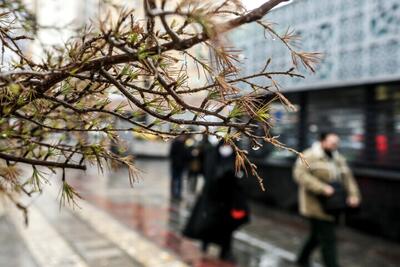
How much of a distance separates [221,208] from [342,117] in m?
3.69

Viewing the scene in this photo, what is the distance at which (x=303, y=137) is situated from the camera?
9.04 meters

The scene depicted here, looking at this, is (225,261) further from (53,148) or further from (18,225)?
(53,148)

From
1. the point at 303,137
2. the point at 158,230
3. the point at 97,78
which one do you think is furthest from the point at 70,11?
the point at 303,137

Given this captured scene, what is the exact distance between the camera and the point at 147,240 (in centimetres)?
664

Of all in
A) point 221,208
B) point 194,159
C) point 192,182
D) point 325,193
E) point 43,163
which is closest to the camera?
point 43,163

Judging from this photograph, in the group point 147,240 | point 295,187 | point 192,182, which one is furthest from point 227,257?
point 192,182

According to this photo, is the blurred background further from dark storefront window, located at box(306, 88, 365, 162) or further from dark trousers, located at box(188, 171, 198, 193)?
dark trousers, located at box(188, 171, 198, 193)

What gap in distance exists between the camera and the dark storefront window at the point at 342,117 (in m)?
7.80

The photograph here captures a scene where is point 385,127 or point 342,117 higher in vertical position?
point 342,117

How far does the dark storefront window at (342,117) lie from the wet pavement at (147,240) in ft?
5.08

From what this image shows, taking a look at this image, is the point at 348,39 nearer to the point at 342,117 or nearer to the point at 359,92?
the point at 359,92

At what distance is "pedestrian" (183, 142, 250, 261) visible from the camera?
565 centimetres

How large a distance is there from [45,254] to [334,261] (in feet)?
12.1

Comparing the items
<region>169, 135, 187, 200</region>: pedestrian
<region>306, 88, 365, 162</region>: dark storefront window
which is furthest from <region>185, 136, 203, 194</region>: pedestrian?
<region>306, 88, 365, 162</region>: dark storefront window
